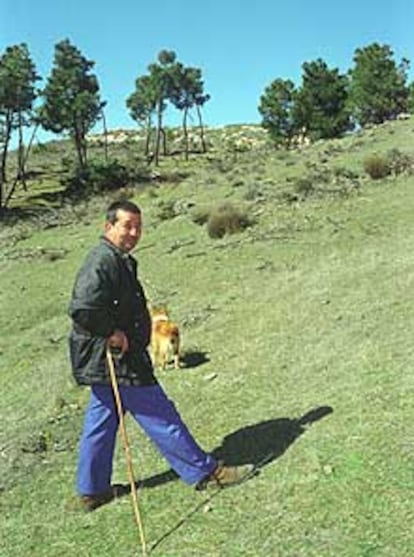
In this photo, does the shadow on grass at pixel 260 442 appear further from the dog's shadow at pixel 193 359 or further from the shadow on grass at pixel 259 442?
the dog's shadow at pixel 193 359

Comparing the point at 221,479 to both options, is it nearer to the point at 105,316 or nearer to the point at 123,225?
the point at 105,316

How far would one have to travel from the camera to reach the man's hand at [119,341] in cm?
578

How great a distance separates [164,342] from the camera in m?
9.60

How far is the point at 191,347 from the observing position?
10.6 metres

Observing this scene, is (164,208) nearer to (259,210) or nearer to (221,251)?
(259,210)

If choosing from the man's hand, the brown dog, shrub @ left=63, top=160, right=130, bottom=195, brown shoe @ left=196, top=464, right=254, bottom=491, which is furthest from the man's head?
shrub @ left=63, top=160, right=130, bottom=195

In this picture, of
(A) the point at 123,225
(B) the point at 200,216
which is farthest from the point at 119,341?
(B) the point at 200,216

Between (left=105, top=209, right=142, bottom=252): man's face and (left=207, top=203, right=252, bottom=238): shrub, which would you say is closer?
(left=105, top=209, right=142, bottom=252): man's face

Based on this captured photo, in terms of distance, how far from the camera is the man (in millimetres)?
5754

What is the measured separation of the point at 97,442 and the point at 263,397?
250 cm

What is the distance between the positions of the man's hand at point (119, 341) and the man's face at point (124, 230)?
586 millimetres

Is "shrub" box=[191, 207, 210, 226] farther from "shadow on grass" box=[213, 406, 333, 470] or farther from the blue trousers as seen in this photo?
the blue trousers

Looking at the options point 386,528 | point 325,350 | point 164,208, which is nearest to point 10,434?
point 325,350

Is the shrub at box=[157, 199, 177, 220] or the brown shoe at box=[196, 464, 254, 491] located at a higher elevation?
the shrub at box=[157, 199, 177, 220]
